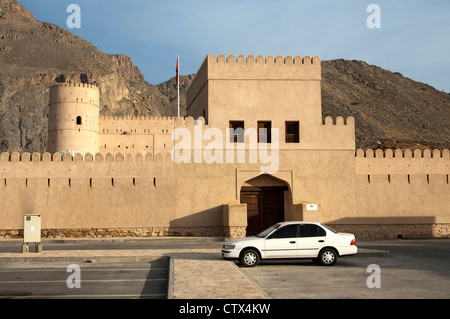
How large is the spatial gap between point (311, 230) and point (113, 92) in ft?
291

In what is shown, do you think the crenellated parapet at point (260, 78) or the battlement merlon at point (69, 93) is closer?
the crenellated parapet at point (260, 78)

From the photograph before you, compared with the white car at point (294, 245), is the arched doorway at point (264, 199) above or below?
above

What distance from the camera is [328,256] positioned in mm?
13797

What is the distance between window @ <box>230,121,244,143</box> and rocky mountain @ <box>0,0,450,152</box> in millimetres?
44226

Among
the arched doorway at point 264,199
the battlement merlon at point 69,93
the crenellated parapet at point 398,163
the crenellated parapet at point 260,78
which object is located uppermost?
the battlement merlon at point 69,93

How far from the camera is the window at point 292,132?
78.5ft

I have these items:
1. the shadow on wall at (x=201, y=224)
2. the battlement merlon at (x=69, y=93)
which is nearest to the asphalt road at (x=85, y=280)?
the shadow on wall at (x=201, y=224)

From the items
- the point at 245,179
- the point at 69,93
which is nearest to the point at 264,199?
the point at 245,179

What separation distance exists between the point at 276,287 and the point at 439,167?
17.2 meters

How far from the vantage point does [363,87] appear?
118688 millimetres

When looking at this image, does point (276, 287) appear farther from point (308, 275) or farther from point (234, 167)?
point (234, 167)

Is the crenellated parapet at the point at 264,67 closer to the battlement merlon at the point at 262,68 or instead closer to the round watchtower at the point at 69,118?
the battlement merlon at the point at 262,68

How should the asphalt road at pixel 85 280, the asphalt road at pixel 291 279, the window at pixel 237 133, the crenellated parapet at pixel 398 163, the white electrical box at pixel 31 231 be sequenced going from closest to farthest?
the asphalt road at pixel 291 279 < the asphalt road at pixel 85 280 < the white electrical box at pixel 31 231 < the window at pixel 237 133 < the crenellated parapet at pixel 398 163

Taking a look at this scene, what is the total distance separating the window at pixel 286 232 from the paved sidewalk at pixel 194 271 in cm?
141
